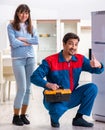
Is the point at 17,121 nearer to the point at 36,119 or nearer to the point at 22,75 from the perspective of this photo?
the point at 36,119

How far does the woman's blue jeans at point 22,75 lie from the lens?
12.4 ft

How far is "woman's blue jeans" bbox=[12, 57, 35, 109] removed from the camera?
379 cm

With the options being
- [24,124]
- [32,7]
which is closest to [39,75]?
[24,124]

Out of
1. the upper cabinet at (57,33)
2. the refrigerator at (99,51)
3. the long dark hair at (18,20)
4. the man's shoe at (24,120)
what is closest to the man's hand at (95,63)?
the refrigerator at (99,51)

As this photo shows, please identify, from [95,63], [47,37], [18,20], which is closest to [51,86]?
[95,63]

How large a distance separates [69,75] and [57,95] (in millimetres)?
281

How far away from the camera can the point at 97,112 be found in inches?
155

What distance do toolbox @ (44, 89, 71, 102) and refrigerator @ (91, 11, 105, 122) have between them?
424 mm

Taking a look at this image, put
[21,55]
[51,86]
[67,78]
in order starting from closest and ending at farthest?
[51,86] < [67,78] < [21,55]

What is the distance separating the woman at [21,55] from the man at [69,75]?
9.1 inches

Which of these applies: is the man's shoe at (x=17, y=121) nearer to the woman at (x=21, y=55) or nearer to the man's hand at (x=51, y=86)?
the woman at (x=21, y=55)

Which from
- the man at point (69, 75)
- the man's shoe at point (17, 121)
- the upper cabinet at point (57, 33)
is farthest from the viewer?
the upper cabinet at point (57, 33)

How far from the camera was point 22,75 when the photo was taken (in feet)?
12.4

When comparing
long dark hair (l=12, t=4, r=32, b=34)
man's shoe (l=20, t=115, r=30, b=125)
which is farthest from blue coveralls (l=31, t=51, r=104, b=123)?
long dark hair (l=12, t=4, r=32, b=34)
